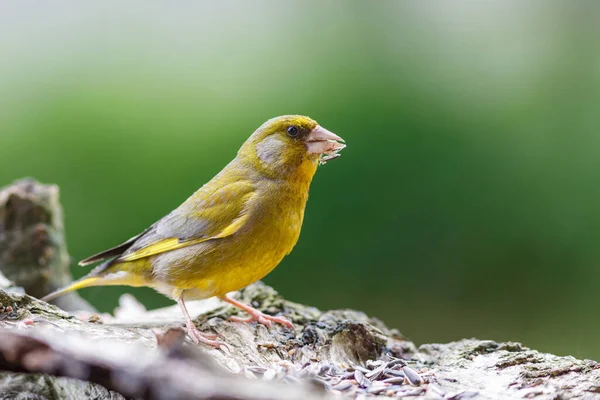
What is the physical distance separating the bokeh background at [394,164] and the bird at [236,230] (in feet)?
5.84

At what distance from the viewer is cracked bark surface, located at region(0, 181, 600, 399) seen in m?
1.55

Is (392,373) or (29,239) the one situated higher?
(392,373)

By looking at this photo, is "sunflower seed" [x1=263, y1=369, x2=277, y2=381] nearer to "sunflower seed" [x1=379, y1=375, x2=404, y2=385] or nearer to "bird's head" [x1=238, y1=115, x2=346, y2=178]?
"sunflower seed" [x1=379, y1=375, x2=404, y2=385]

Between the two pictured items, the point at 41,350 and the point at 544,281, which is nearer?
the point at 41,350

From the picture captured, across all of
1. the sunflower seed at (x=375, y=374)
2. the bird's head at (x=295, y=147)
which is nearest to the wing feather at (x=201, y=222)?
the bird's head at (x=295, y=147)

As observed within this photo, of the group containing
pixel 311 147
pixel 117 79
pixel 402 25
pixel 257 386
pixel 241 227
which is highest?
pixel 402 25

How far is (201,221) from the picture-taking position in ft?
10.0

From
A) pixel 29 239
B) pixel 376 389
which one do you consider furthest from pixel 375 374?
pixel 29 239

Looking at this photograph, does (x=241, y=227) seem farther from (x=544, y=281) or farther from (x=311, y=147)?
(x=544, y=281)

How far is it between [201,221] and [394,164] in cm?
234

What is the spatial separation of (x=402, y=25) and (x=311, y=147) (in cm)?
352

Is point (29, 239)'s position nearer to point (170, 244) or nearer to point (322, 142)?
point (170, 244)

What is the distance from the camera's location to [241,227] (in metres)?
2.92

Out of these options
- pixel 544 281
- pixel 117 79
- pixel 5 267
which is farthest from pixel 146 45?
pixel 544 281
